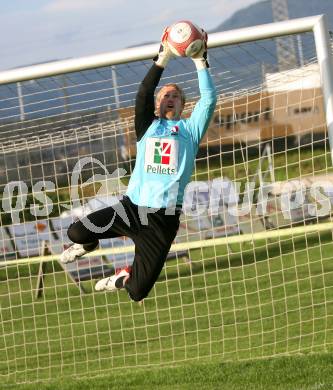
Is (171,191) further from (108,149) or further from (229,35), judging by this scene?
(108,149)

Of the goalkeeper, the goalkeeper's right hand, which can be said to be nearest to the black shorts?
the goalkeeper

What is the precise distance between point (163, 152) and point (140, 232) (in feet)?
1.90

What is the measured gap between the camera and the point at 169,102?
21.6ft

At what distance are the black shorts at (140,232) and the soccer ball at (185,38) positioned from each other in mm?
1130

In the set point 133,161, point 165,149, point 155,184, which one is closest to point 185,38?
point 165,149

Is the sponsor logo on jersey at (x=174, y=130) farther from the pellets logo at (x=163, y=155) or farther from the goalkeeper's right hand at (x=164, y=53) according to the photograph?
the goalkeeper's right hand at (x=164, y=53)

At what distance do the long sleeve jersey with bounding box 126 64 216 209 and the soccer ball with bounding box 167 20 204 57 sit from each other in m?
0.36

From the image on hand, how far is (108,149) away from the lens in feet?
30.9

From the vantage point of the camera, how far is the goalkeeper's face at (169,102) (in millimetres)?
6520

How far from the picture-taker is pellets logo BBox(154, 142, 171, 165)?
650 centimetres

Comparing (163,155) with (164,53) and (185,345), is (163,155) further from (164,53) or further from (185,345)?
(185,345)

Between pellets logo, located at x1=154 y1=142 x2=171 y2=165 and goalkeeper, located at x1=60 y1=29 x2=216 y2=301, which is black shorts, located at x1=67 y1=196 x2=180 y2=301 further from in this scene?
pellets logo, located at x1=154 y1=142 x2=171 y2=165

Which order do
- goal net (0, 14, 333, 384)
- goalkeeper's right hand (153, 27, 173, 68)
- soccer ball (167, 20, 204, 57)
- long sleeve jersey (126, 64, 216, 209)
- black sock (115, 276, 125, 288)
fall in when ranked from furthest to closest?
goal net (0, 14, 333, 384), black sock (115, 276, 125, 288), long sleeve jersey (126, 64, 216, 209), goalkeeper's right hand (153, 27, 173, 68), soccer ball (167, 20, 204, 57)

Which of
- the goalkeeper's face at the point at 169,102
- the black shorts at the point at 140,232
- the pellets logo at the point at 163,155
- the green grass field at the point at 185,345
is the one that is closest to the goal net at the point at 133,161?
A: the green grass field at the point at 185,345
